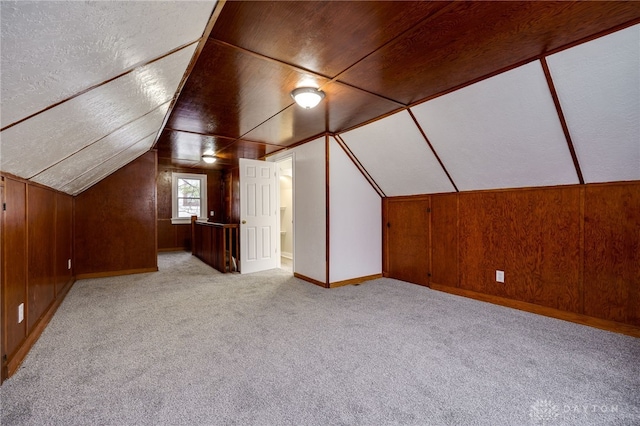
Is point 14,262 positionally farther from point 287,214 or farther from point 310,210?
point 287,214

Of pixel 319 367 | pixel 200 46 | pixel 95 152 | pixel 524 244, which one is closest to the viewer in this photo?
pixel 200 46

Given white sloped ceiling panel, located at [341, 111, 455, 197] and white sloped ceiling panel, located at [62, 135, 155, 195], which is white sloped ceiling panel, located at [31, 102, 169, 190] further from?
white sloped ceiling panel, located at [341, 111, 455, 197]

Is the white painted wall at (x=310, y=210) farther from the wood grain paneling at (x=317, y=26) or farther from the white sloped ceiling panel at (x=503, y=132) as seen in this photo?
the wood grain paneling at (x=317, y=26)

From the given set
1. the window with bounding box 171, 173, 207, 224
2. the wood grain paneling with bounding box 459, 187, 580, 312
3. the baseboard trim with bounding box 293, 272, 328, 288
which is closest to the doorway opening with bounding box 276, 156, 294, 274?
the baseboard trim with bounding box 293, 272, 328, 288

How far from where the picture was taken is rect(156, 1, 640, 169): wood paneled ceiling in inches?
61.4

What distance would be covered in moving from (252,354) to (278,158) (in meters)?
3.60

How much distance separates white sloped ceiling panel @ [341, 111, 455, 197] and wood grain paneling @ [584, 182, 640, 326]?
136 cm

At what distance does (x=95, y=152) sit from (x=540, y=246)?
4501mm

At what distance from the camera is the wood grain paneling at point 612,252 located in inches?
94.0

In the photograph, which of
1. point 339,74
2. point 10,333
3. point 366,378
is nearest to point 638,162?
point 339,74

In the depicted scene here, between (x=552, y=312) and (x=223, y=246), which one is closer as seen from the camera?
(x=552, y=312)

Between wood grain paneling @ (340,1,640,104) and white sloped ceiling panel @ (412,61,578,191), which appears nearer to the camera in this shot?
wood grain paneling @ (340,1,640,104)

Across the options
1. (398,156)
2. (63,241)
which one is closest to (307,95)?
(398,156)

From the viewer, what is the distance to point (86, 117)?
1.82 metres
